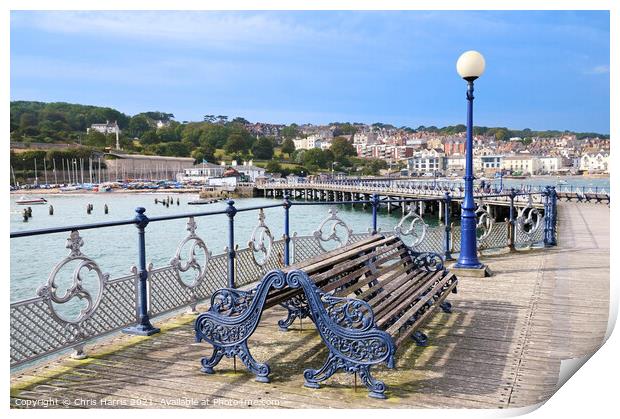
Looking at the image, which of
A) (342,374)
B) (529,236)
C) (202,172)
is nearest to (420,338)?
(342,374)

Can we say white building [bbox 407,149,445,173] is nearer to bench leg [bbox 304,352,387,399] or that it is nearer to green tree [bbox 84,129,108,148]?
green tree [bbox 84,129,108,148]

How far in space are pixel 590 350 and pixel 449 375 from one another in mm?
1893

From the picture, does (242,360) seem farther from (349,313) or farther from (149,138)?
(149,138)

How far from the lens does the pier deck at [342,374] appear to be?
4023 millimetres

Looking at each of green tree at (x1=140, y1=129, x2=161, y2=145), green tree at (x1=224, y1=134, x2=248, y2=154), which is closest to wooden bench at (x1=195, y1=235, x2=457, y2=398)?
green tree at (x1=140, y1=129, x2=161, y2=145)

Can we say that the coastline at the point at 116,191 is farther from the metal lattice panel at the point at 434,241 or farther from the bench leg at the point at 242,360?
the bench leg at the point at 242,360

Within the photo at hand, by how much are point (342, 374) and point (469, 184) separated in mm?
4991

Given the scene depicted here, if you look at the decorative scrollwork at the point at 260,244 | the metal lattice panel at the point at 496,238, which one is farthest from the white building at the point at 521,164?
the decorative scrollwork at the point at 260,244

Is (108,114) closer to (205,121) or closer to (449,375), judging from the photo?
(205,121)

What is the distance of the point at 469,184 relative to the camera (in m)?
8.69

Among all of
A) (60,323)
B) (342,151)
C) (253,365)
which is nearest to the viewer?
(253,365)

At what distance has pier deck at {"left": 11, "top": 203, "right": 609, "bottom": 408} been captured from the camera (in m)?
4.02

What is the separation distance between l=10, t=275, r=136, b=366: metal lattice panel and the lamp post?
500 cm
